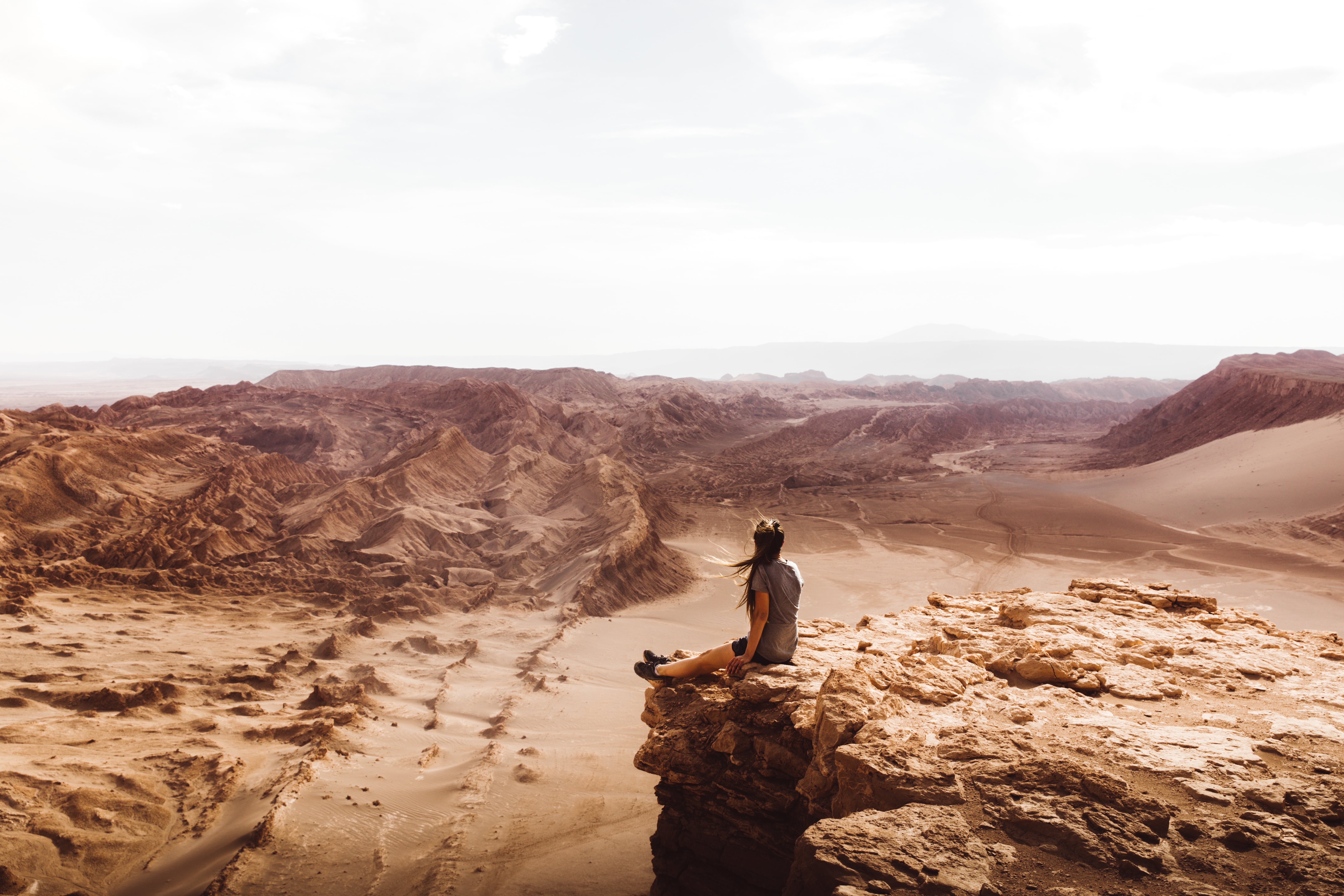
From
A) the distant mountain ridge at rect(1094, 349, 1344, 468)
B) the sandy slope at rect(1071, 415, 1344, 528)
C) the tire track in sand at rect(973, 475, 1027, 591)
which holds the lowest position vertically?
the tire track in sand at rect(973, 475, 1027, 591)

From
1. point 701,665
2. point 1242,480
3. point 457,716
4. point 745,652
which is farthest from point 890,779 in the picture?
point 1242,480

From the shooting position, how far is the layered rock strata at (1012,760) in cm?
268

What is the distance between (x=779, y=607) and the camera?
4496 millimetres

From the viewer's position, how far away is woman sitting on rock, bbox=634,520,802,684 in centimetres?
428

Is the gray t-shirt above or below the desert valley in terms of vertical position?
above

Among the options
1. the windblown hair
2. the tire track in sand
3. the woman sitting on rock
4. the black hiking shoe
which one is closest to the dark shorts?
the woman sitting on rock

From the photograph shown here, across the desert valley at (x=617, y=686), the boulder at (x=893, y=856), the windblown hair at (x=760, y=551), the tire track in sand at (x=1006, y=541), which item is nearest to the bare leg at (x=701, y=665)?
the desert valley at (x=617, y=686)

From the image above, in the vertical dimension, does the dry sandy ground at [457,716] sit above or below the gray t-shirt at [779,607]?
below

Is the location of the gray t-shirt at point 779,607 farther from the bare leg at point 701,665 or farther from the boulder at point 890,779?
the boulder at point 890,779

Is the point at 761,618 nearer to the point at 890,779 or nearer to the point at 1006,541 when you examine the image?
the point at 890,779

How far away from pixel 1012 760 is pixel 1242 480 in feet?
110

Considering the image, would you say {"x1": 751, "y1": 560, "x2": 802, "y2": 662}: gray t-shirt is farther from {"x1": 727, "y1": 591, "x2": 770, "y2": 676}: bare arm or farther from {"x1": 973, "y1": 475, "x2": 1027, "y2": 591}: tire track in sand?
{"x1": 973, "y1": 475, "x2": 1027, "y2": 591}: tire track in sand

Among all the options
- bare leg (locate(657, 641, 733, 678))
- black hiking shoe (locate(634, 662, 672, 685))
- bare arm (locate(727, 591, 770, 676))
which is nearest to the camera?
bare arm (locate(727, 591, 770, 676))

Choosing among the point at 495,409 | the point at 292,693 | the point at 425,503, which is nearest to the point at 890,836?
the point at 292,693
